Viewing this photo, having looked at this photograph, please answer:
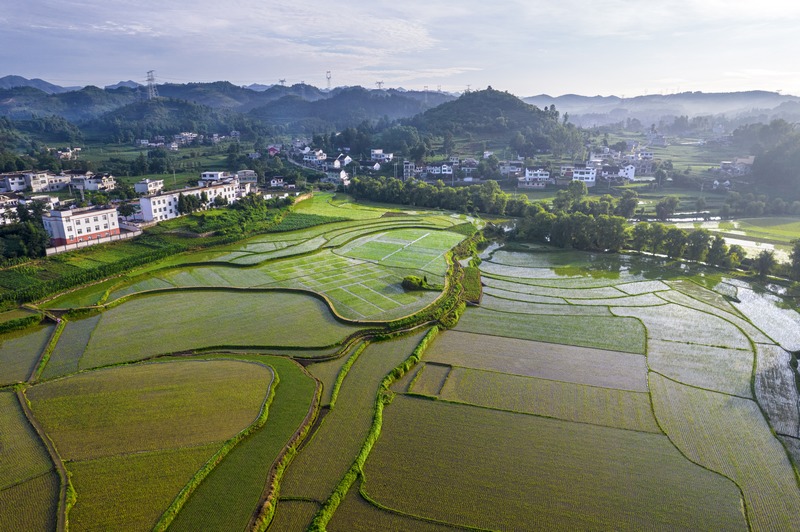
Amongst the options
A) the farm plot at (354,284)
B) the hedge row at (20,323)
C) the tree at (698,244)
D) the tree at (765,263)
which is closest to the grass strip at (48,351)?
the hedge row at (20,323)

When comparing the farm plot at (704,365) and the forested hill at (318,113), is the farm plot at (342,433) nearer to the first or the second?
the farm plot at (704,365)

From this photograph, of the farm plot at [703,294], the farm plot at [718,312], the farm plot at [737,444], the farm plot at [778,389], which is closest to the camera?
the farm plot at [737,444]

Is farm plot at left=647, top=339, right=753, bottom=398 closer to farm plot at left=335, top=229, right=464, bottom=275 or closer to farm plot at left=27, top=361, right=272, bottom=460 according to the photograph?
farm plot at left=335, top=229, right=464, bottom=275

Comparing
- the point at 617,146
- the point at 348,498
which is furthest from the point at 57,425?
the point at 617,146

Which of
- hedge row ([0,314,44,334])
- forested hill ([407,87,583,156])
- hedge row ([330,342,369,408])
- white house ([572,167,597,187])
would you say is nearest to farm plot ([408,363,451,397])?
hedge row ([330,342,369,408])

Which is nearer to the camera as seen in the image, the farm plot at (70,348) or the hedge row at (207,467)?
the hedge row at (207,467)

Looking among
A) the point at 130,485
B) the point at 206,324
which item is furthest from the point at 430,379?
the point at 206,324
